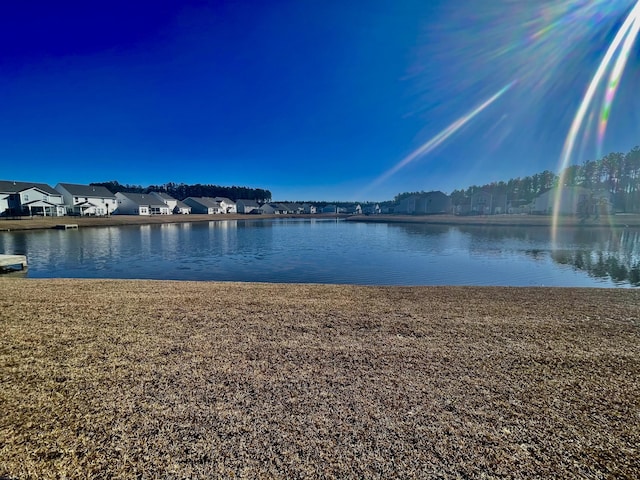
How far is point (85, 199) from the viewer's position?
194 feet

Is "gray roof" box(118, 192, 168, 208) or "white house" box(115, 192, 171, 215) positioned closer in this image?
"white house" box(115, 192, 171, 215)

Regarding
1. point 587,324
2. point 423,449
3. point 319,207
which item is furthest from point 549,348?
point 319,207

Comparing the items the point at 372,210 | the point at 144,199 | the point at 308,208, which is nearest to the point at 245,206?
the point at 308,208

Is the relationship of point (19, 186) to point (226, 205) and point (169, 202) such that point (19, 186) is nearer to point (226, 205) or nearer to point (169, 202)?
point (169, 202)

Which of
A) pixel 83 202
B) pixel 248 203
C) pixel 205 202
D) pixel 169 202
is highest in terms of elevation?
pixel 248 203

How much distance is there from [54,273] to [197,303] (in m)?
10.5

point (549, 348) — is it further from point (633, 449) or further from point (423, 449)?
point (423, 449)

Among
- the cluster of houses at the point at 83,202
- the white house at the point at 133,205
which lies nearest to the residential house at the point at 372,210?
the cluster of houses at the point at 83,202

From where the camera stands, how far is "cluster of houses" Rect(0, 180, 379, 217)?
47406mm

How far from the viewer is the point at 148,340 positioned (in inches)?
164

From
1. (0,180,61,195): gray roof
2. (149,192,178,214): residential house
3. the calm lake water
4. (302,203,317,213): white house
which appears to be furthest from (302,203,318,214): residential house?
the calm lake water

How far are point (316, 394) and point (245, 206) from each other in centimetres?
10955

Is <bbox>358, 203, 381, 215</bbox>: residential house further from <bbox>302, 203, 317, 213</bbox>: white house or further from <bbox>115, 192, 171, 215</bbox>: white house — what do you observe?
<bbox>115, 192, 171, 215</bbox>: white house

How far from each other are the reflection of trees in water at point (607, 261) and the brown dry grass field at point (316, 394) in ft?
27.9
